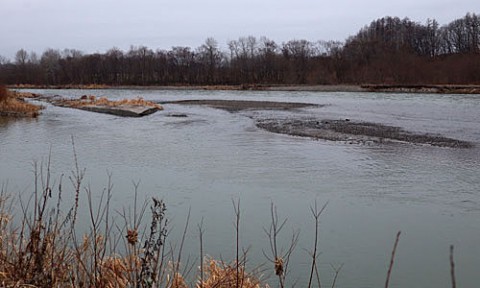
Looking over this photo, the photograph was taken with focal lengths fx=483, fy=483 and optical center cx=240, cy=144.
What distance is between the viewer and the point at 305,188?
8.28 meters

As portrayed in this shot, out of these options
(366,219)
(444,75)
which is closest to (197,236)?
(366,219)

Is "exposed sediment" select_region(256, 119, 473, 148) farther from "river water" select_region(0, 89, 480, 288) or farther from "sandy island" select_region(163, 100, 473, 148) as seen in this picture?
"river water" select_region(0, 89, 480, 288)

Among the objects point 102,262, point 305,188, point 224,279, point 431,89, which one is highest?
point 431,89

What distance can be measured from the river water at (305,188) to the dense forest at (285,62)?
53231 mm

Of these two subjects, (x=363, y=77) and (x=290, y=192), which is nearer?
(x=290, y=192)

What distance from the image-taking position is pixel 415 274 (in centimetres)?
496

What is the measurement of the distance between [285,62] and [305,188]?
2930 inches

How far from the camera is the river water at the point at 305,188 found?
537cm

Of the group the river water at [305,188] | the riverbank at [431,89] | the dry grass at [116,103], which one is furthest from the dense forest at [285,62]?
the river water at [305,188]

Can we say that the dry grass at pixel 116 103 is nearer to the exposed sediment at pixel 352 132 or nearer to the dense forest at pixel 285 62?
the exposed sediment at pixel 352 132

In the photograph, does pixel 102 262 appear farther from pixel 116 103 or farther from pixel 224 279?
pixel 116 103

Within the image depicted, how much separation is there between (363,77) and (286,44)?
2713cm

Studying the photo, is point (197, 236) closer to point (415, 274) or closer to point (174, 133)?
point (415, 274)

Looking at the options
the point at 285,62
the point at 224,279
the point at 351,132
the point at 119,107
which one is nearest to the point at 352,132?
the point at 351,132
